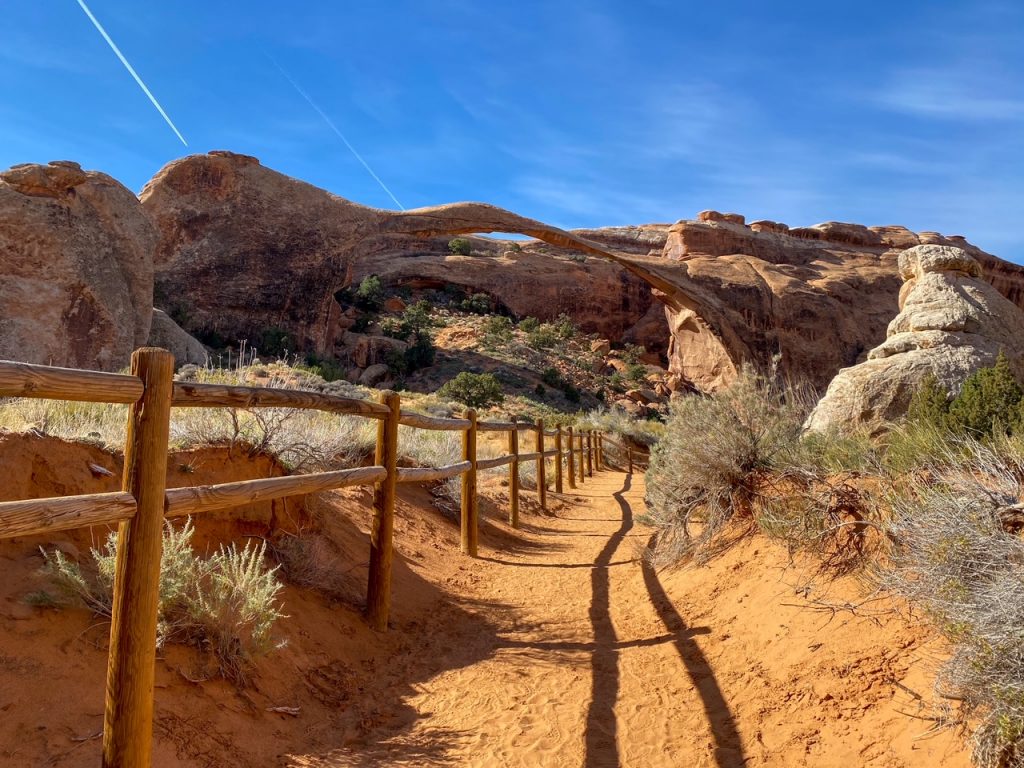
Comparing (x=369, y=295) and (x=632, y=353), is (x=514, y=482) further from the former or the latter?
(x=632, y=353)

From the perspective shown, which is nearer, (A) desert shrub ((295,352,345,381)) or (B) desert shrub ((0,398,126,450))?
(B) desert shrub ((0,398,126,450))

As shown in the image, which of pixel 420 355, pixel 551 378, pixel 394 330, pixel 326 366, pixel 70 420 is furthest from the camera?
pixel 394 330

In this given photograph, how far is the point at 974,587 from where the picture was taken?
265cm

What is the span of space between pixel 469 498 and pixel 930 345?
20.3 feet

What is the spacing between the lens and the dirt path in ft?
10.3

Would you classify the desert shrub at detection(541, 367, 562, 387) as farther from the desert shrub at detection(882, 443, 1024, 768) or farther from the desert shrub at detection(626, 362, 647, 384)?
the desert shrub at detection(882, 443, 1024, 768)

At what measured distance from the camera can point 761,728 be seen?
10.4ft

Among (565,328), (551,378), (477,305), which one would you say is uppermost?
(477,305)

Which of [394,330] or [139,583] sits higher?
[394,330]

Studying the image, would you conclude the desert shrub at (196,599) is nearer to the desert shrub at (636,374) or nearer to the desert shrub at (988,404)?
the desert shrub at (988,404)

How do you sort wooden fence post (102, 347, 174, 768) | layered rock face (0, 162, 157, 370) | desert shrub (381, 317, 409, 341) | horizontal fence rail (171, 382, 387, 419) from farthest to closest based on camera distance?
desert shrub (381, 317, 409, 341), layered rock face (0, 162, 157, 370), horizontal fence rail (171, 382, 387, 419), wooden fence post (102, 347, 174, 768)

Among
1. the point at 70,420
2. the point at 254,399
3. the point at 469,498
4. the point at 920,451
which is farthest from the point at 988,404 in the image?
the point at 70,420

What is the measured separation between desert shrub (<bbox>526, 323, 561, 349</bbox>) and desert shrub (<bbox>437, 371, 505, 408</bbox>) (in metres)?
11.7

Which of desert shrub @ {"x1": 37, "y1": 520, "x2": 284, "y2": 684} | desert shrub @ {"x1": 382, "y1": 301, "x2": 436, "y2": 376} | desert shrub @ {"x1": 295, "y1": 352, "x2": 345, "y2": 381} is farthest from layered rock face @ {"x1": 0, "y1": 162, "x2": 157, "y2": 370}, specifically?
desert shrub @ {"x1": 382, "y1": 301, "x2": 436, "y2": 376}
